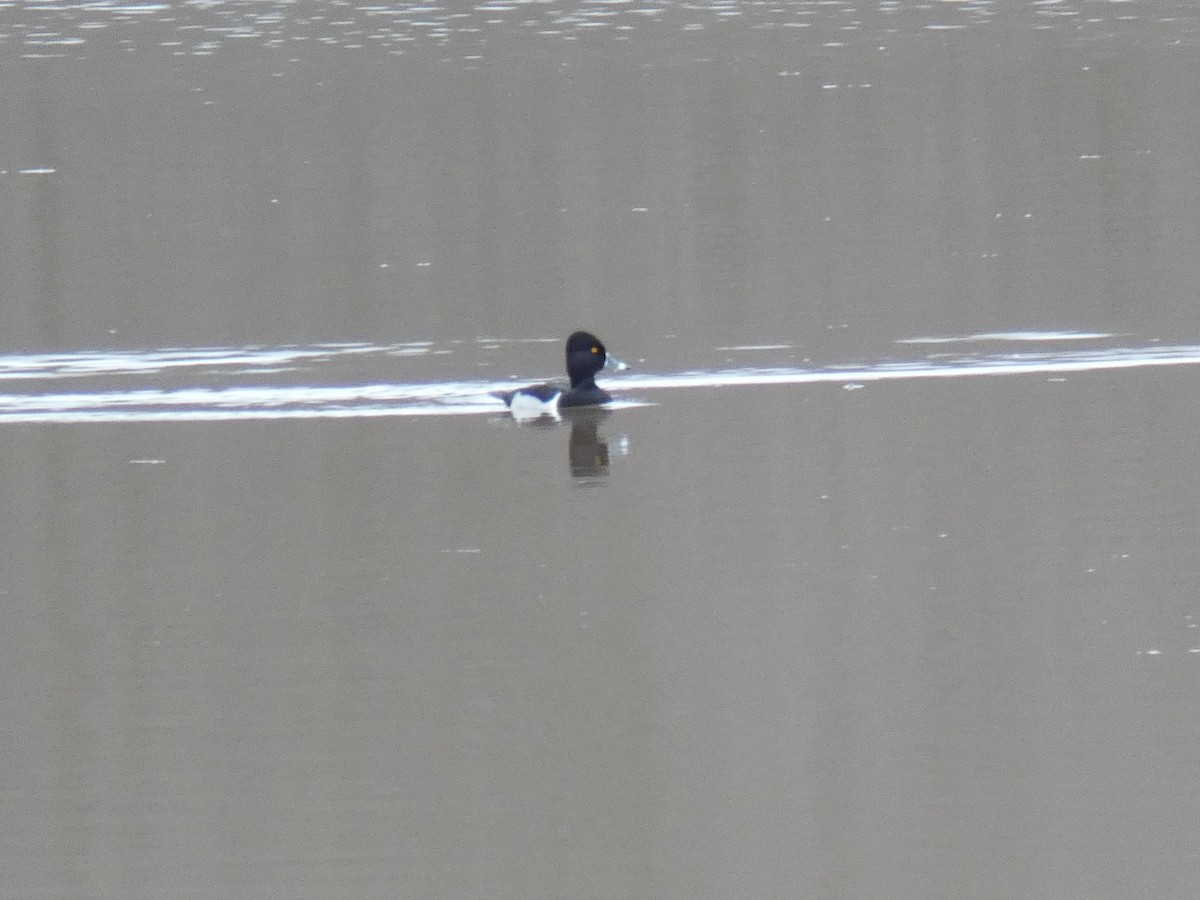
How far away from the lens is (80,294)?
62.8ft

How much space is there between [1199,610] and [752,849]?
280 cm

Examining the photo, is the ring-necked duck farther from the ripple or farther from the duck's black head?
the ripple

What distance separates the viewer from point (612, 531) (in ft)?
35.6

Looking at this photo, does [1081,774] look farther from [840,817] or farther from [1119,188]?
[1119,188]

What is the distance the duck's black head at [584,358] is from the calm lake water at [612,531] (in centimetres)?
42

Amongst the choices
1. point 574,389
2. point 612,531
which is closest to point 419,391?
point 574,389

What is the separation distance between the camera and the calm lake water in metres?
7.16

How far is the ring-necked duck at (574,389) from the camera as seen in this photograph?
45.3 ft

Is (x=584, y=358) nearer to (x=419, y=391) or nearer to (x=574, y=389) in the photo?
(x=574, y=389)

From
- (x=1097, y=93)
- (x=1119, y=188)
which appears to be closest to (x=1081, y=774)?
(x=1119, y=188)

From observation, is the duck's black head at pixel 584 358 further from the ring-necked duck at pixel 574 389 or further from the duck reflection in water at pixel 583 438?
the duck reflection in water at pixel 583 438

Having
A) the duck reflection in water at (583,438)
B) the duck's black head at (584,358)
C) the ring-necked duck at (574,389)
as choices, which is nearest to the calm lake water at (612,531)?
the duck reflection in water at (583,438)

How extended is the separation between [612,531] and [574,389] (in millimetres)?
3396

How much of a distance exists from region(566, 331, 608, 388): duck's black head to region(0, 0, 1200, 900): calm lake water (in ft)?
1.39
